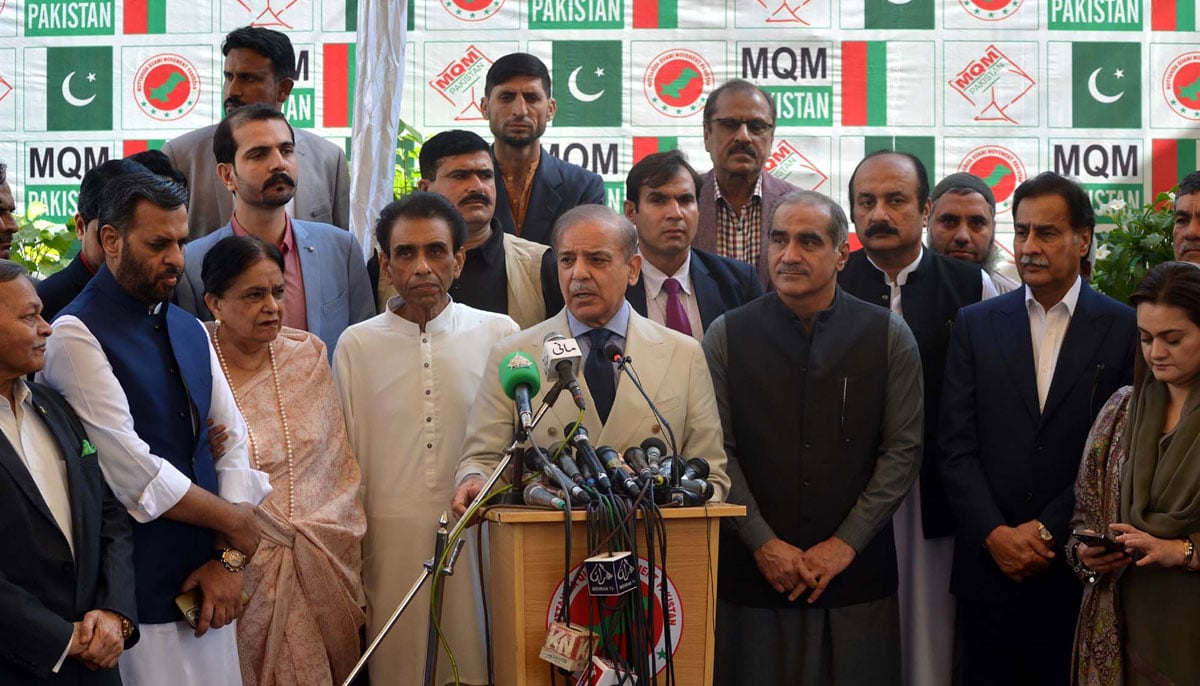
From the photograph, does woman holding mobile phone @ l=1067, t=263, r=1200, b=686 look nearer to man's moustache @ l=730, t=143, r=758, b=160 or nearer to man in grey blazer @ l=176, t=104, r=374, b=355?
man's moustache @ l=730, t=143, r=758, b=160

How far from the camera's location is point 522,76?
17.7ft

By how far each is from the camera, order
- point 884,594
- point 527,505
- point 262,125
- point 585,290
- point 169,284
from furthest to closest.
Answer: point 262,125, point 884,594, point 585,290, point 169,284, point 527,505

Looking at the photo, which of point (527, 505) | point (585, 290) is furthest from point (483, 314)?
point (527, 505)

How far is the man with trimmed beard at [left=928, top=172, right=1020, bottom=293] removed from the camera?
5.54 meters

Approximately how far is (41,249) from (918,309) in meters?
3.80

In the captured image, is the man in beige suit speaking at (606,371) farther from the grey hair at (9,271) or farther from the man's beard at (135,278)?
the grey hair at (9,271)

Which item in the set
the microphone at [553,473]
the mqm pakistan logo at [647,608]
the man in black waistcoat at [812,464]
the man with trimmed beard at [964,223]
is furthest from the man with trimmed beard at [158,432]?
the man with trimmed beard at [964,223]

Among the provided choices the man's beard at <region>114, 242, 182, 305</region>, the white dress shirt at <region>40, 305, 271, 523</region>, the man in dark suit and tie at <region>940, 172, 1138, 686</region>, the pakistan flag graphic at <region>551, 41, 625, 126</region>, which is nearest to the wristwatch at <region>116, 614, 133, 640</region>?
the white dress shirt at <region>40, 305, 271, 523</region>

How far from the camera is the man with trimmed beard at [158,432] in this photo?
3.48 metres

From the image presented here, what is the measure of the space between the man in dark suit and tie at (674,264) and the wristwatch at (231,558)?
1.71 metres

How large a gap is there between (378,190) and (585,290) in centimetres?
195

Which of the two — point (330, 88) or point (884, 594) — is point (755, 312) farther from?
point (330, 88)

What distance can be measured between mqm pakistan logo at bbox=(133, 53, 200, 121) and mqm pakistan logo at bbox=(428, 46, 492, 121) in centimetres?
131

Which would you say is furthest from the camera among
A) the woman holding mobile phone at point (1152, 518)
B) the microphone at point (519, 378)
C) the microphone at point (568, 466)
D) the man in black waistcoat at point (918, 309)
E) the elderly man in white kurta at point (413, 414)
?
the man in black waistcoat at point (918, 309)
